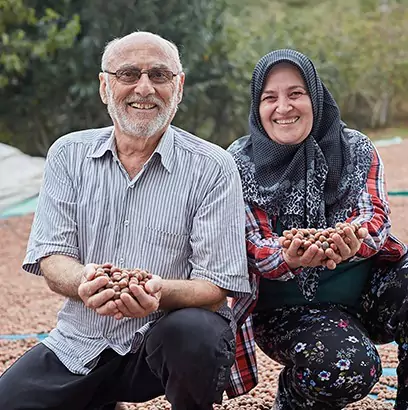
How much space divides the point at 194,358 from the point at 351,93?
563 inches

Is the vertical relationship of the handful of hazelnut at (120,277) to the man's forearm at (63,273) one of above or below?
above

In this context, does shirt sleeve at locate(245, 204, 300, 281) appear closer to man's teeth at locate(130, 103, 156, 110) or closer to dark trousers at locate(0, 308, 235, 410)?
dark trousers at locate(0, 308, 235, 410)

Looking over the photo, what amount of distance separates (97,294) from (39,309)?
2909 mm

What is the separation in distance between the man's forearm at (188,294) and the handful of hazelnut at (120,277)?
0.36ft

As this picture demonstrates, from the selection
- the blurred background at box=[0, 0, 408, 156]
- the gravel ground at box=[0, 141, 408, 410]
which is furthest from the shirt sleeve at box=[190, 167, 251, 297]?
the blurred background at box=[0, 0, 408, 156]

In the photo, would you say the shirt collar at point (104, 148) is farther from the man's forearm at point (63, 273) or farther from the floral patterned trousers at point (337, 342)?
the floral patterned trousers at point (337, 342)

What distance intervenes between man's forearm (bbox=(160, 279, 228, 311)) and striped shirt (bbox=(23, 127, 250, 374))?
0.04 meters

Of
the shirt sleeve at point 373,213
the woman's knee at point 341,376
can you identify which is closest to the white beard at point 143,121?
the shirt sleeve at point 373,213

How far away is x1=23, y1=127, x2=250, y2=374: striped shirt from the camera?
8.29ft

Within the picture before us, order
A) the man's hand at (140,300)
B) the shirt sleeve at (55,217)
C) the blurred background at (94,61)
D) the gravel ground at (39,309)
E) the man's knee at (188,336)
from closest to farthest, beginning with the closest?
the man's hand at (140,300)
the man's knee at (188,336)
the shirt sleeve at (55,217)
the gravel ground at (39,309)
the blurred background at (94,61)

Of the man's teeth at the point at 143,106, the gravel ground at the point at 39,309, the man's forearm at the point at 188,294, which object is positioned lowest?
the gravel ground at the point at 39,309

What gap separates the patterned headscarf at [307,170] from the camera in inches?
108

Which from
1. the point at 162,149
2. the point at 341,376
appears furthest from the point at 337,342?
the point at 162,149

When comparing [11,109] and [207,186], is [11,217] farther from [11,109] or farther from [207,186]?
[207,186]
